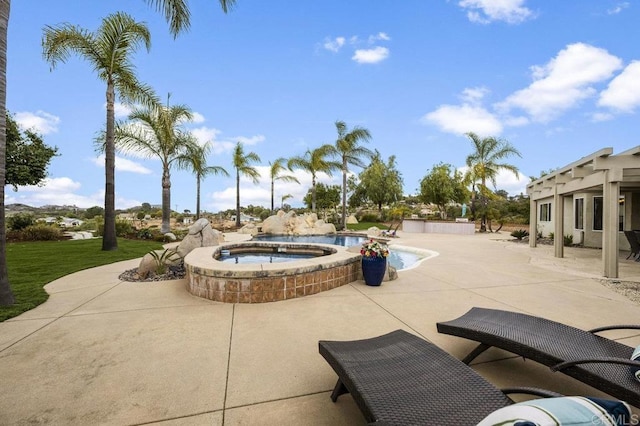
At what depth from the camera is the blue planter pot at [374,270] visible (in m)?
5.54

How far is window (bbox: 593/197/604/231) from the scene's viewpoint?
1234 cm

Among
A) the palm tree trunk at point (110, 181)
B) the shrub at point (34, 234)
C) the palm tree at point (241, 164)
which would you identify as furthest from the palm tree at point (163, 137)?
the palm tree at point (241, 164)

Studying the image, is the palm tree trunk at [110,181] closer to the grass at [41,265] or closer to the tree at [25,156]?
the grass at [41,265]

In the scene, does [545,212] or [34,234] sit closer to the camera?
[34,234]

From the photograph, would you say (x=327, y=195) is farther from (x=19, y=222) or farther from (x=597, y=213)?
(x=19, y=222)

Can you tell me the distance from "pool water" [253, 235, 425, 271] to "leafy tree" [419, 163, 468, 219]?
445 inches

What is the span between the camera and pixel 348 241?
16.8m

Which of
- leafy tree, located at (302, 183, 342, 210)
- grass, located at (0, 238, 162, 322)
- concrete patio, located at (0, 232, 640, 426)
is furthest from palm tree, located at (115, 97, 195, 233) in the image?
leafy tree, located at (302, 183, 342, 210)

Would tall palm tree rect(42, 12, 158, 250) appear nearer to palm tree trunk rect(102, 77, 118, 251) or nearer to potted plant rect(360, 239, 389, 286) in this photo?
palm tree trunk rect(102, 77, 118, 251)

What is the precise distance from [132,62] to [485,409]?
1370 cm

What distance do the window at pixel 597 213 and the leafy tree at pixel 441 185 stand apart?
40.3ft

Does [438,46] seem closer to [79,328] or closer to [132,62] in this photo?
[132,62]

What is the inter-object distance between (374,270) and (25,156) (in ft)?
67.0

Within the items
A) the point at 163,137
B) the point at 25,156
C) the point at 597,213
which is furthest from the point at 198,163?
the point at 597,213
